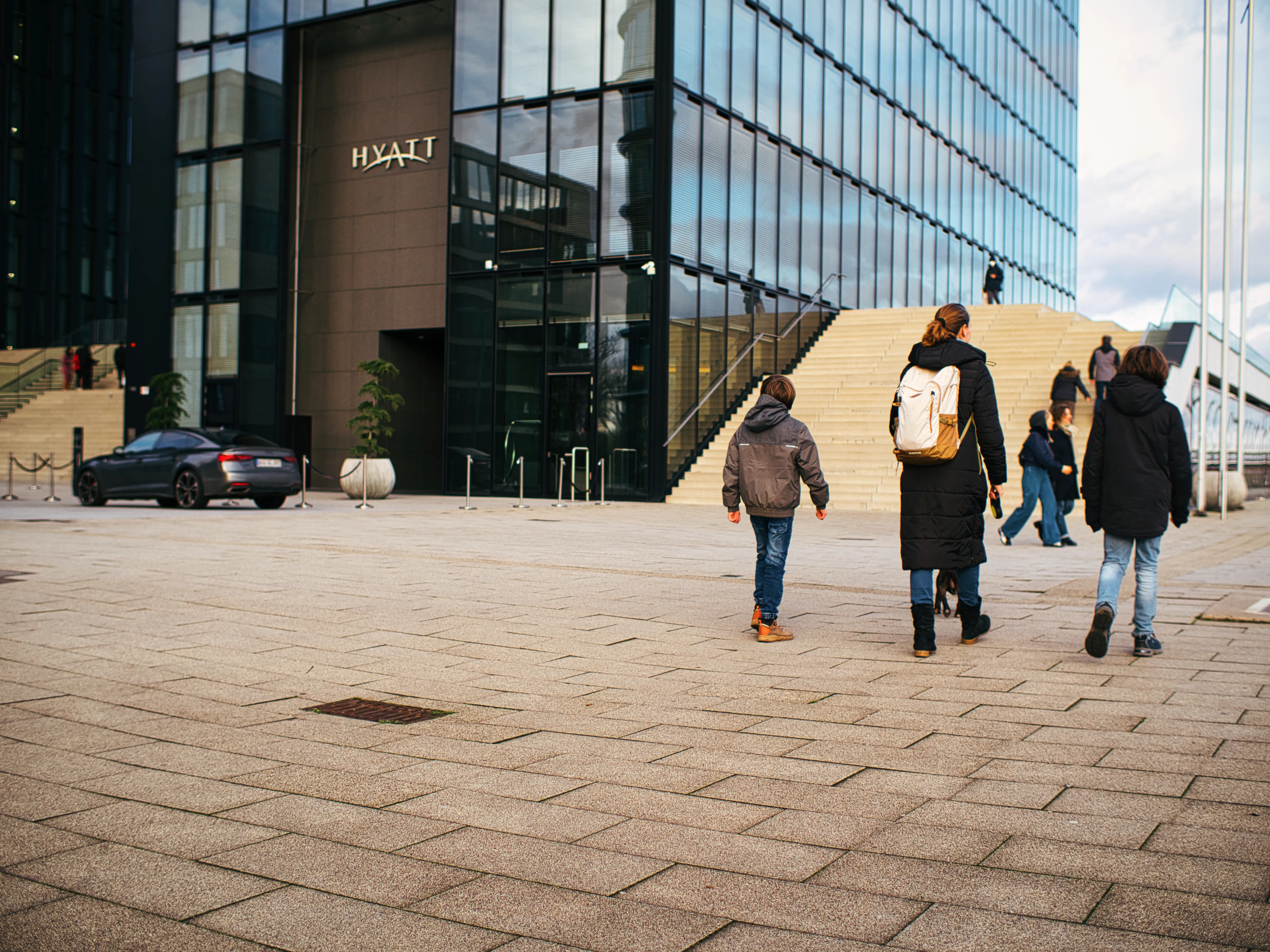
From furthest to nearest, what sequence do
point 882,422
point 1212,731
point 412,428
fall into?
point 412,428 → point 882,422 → point 1212,731

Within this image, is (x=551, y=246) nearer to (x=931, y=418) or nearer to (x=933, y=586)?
(x=933, y=586)

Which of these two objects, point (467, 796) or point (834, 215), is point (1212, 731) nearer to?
point (467, 796)

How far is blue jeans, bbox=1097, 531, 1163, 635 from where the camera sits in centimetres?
632

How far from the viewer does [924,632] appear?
6285 millimetres

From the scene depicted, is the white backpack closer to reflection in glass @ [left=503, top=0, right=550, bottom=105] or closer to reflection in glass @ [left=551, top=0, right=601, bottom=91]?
reflection in glass @ [left=551, top=0, right=601, bottom=91]

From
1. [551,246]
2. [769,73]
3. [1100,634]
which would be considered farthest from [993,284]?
[1100,634]

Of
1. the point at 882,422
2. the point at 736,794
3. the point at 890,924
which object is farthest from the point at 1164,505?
the point at 882,422

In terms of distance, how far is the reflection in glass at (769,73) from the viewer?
86.1 ft

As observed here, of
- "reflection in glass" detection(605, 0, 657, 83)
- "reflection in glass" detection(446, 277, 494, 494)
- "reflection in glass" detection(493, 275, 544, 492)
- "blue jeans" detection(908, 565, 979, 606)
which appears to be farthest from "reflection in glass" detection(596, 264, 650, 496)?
"blue jeans" detection(908, 565, 979, 606)

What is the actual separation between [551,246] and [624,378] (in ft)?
11.1

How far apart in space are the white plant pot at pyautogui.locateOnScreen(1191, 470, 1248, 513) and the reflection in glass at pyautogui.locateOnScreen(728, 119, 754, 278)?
10315 mm

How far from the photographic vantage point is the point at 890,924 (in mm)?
2719

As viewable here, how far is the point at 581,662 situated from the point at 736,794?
93.7 inches

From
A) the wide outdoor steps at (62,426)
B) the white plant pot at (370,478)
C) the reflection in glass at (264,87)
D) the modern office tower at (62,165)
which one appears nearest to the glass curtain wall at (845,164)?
the white plant pot at (370,478)
